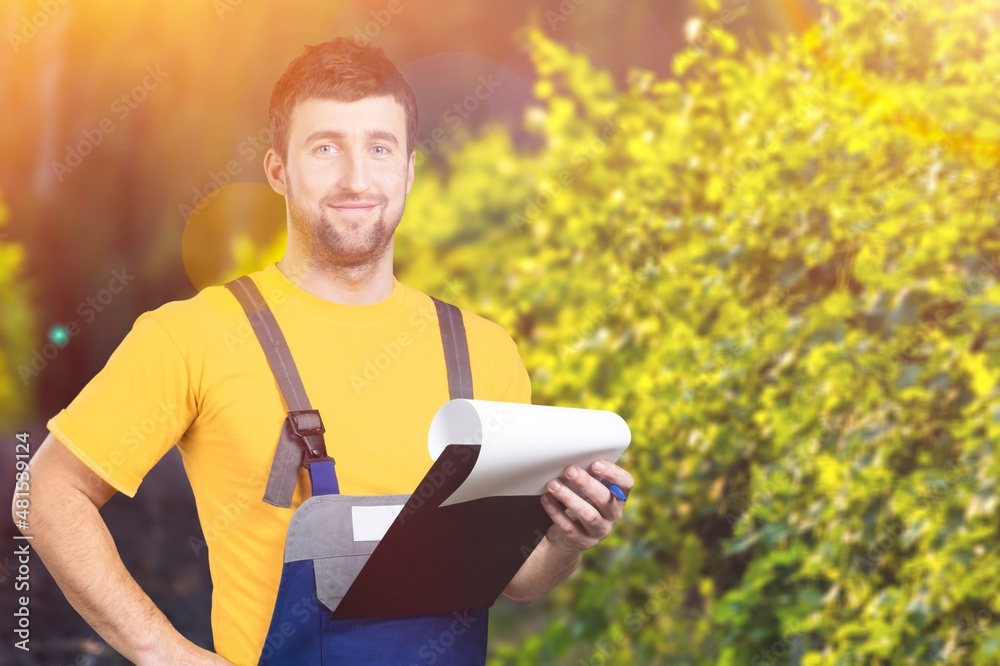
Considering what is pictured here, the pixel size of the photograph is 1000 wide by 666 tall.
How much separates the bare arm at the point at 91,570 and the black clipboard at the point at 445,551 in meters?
0.28

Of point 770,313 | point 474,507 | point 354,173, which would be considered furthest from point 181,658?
point 770,313

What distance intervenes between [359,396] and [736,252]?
57.3 inches

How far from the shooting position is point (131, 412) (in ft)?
5.07

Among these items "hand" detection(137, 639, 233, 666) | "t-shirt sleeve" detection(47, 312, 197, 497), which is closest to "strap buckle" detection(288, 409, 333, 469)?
"t-shirt sleeve" detection(47, 312, 197, 497)

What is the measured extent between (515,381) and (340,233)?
1.52 feet

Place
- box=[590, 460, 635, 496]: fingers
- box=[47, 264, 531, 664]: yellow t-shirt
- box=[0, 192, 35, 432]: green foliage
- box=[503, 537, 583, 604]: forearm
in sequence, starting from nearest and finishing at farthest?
box=[590, 460, 635, 496]: fingers < box=[47, 264, 531, 664]: yellow t-shirt < box=[503, 537, 583, 604]: forearm < box=[0, 192, 35, 432]: green foliage

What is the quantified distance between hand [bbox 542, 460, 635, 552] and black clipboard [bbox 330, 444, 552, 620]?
4cm

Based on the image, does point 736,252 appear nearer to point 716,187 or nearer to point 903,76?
point 716,187

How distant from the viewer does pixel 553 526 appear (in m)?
1.67

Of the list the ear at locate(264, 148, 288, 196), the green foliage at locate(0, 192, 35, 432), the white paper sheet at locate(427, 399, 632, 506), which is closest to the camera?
the white paper sheet at locate(427, 399, 632, 506)

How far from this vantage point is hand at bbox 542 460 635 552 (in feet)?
4.76

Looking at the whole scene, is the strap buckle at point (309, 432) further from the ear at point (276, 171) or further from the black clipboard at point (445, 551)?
the ear at point (276, 171)

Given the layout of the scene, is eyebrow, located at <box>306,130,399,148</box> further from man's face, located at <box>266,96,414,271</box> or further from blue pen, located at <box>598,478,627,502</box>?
blue pen, located at <box>598,478,627,502</box>

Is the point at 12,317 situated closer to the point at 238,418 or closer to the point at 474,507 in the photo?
the point at 238,418
